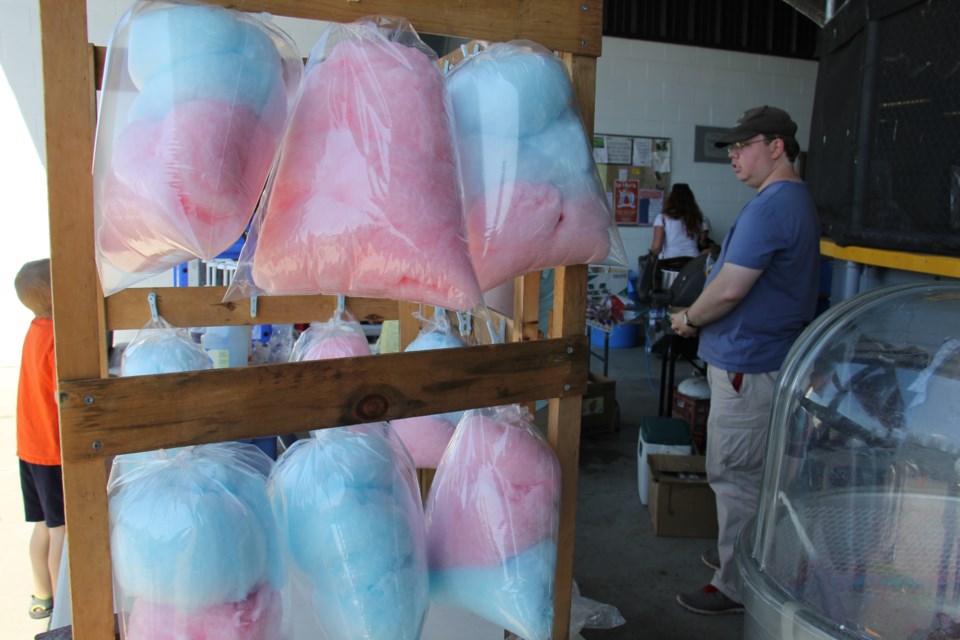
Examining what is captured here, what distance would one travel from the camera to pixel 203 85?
0.86m

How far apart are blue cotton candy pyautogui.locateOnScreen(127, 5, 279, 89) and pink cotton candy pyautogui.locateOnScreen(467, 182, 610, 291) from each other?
40cm

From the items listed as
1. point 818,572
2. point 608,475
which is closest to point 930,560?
point 818,572

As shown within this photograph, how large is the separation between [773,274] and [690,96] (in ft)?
19.2

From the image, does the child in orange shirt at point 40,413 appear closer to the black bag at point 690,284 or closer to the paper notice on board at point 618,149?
the black bag at point 690,284

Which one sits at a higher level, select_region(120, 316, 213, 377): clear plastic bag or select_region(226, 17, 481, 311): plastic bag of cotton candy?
select_region(226, 17, 481, 311): plastic bag of cotton candy

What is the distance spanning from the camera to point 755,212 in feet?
7.35

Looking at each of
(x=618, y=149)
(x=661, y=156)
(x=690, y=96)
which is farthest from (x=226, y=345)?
(x=690, y=96)

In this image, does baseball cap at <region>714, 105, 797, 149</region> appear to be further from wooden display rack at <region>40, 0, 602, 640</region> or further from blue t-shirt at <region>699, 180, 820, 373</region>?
wooden display rack at <region>40, 0, 602, 640</region>

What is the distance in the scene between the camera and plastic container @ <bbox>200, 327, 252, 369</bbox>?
2410 mm

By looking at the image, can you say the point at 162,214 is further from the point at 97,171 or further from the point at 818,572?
the point at 818,572

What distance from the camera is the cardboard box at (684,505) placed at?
312 centimetres

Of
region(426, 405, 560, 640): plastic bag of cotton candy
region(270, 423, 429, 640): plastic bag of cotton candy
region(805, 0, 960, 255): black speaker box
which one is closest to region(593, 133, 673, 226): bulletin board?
region(805, 0, 960, 255): black speaker box

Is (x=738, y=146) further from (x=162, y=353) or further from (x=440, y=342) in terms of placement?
(x=162, y=353)

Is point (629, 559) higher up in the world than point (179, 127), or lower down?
lower down
